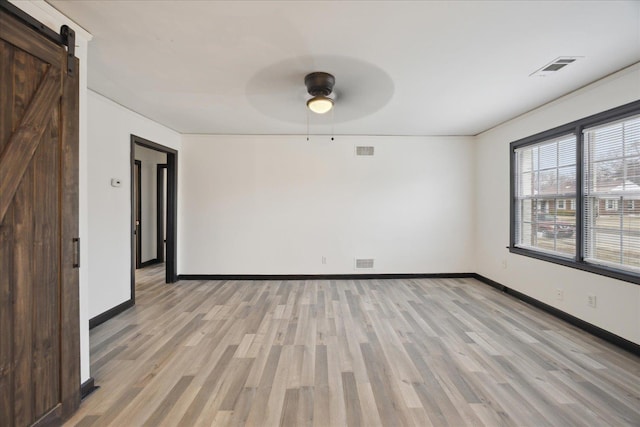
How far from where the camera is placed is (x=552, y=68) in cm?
240

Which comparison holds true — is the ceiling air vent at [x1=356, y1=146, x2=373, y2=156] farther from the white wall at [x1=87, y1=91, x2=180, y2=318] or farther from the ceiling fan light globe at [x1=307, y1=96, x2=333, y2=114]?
the white wall at [x1=87, y1=91, x2=180, y2=318]

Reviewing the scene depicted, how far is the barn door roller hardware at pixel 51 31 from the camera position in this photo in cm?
138

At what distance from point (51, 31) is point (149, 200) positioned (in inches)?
197

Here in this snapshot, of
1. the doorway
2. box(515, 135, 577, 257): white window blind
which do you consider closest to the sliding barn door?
the doorway

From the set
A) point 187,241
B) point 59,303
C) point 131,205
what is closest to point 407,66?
point 59,303

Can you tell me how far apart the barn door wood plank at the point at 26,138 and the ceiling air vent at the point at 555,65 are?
3.75 meters

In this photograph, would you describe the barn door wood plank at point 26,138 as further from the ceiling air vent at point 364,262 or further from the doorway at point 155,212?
the ceiling air vent at point 364,262

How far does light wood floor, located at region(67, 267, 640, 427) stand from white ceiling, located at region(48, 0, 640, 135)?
2612 mm

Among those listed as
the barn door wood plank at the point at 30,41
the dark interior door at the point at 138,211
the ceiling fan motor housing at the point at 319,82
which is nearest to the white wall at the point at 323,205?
the dark interior door at the point at 138,211

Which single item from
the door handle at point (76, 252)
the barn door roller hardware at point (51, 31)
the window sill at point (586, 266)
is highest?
the barn door roller hardware at point (51, 31)

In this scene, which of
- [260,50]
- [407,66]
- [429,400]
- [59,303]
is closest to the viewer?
[59,303]

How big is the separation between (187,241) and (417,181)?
14.2 feet

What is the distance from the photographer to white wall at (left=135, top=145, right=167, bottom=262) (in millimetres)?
5762

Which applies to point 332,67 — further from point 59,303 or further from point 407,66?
point 59,303
